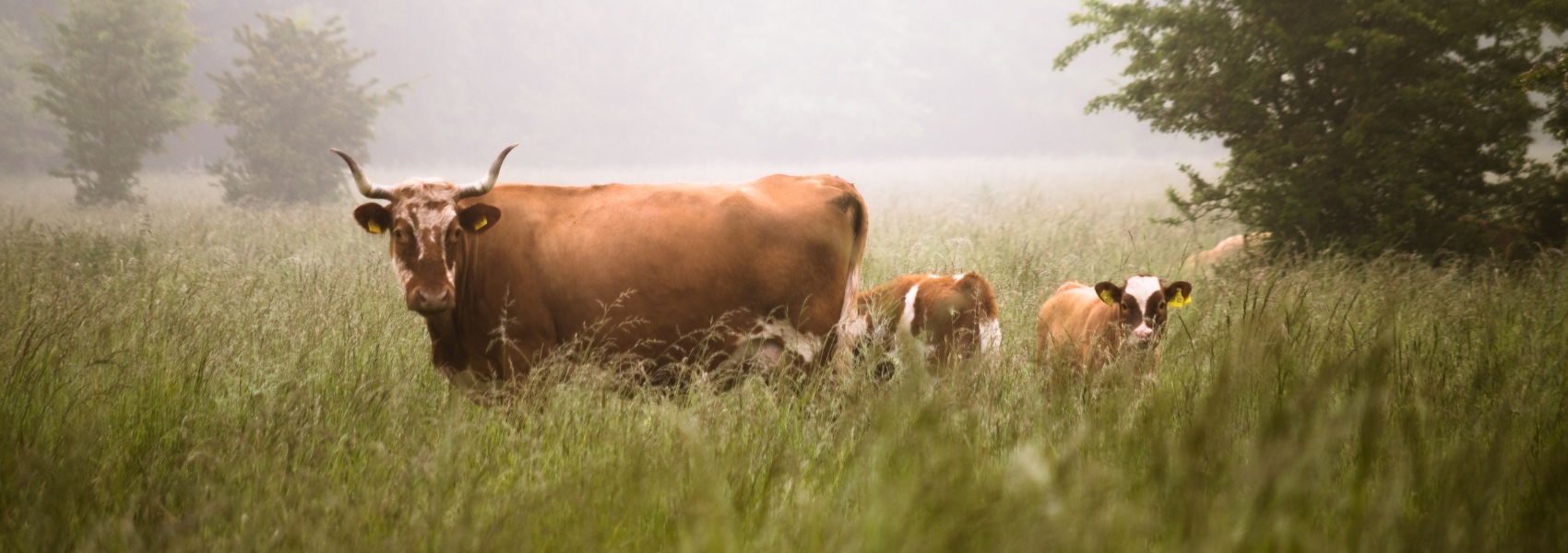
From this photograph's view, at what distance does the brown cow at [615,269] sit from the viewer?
4246mm

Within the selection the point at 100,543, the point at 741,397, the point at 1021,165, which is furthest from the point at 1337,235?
the point at 1021,165

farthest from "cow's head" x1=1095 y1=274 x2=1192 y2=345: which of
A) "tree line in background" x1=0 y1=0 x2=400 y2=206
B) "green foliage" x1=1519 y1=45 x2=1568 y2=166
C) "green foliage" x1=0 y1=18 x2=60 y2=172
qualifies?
"green foliage" x1=0 y1=18 x2=60 y2=172

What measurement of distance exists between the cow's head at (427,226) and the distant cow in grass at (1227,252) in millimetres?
6560

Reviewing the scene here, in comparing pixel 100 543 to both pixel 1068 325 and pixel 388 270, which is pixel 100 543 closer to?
pixel 1068 325

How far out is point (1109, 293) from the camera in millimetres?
5043

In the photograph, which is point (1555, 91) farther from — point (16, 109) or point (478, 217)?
point (16, 109)

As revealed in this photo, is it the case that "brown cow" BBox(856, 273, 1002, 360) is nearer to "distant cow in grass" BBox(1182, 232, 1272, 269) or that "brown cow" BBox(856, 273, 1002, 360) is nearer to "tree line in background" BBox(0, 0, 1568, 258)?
"distant cow in grass" BBox(1182, 232, 1272, 269)

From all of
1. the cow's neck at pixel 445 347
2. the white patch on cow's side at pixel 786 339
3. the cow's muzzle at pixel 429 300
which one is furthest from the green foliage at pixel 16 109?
the white patch on cow's side at pixel 786 339

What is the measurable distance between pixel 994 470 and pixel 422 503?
5.31ft

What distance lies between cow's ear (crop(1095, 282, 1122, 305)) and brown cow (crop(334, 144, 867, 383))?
1766 mm

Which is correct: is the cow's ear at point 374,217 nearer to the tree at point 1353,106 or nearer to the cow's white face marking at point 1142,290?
the cow's white face marking at point 1142,290

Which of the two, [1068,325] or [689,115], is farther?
[689,115]

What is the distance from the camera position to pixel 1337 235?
290 inches

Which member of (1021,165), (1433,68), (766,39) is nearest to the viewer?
(1433,68)
